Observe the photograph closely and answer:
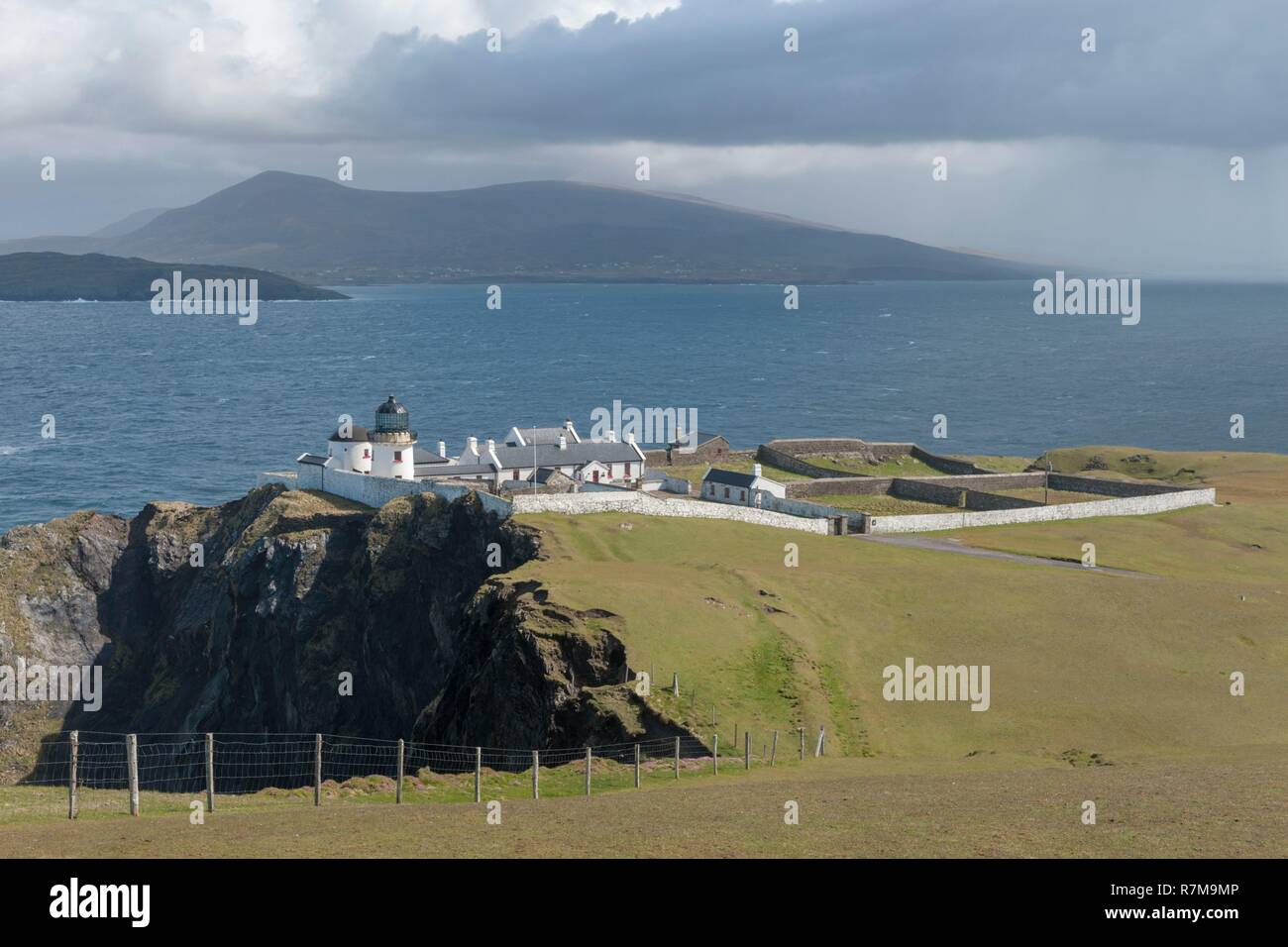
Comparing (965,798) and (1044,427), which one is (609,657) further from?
(1044,427)

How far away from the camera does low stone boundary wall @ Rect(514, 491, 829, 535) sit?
228 feet

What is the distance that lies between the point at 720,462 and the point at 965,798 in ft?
250

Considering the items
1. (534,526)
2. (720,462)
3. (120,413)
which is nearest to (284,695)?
(534,526)

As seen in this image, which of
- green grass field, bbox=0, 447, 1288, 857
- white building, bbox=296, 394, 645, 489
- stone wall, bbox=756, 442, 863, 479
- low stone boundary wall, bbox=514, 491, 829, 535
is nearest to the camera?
green grass field, bbox=0, 447, 1288, 857

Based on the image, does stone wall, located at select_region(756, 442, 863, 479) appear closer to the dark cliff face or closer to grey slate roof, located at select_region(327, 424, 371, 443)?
grey slate roof, located at select_region(327, 424, 371, 443)

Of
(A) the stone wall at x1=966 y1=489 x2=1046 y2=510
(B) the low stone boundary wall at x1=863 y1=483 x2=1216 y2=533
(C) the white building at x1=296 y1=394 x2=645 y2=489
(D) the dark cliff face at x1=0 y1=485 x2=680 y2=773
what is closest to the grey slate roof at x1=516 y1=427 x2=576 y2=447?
(C) the white building at x1=296 y1=394 x2=645 y2=489

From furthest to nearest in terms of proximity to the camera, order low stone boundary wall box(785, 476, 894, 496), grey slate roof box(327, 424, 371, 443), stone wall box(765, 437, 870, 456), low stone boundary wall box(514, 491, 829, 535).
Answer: stone wall box(765, 437, 870, 456) → low stone boundary wall box(785, 476, 894, 496) → grey slate roof box(327, 424, 371, 443) → low stone boundary wall box(514, 491, 829, 535)

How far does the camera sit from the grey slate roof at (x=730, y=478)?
3305 inches

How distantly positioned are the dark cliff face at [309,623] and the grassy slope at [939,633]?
322 centimetres

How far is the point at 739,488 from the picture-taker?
84.2m

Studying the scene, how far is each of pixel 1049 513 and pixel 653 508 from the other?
2580 centimetres

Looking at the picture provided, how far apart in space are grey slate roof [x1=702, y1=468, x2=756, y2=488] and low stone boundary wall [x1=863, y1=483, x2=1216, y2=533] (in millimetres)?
11772

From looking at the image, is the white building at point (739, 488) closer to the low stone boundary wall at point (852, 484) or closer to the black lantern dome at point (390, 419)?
the low stone boundary wall at point (852, 484)

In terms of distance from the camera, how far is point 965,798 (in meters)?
28.5
